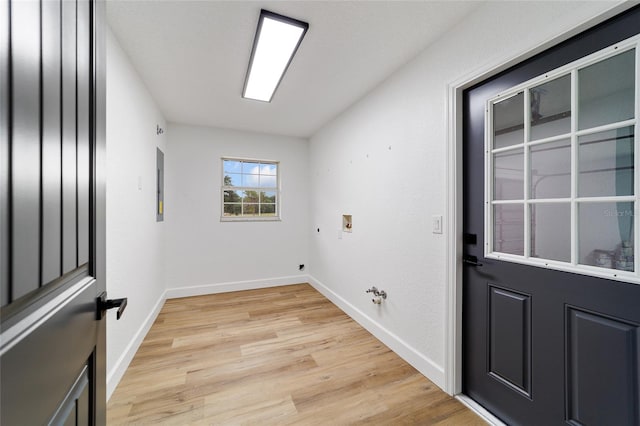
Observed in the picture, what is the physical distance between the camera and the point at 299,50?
1.98 metres

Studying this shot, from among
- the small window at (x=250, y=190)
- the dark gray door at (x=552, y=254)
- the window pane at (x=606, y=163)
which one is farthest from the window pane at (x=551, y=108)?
the small window at (x=250, y=190)

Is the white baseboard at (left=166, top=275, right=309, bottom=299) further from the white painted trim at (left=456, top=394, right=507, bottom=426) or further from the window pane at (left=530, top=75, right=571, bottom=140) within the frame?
the window pane at (left=530, top=75, right=571, bottom=140)

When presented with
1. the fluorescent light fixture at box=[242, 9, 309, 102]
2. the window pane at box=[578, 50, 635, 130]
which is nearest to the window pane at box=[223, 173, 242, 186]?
the fluorescent light fixture at box=[242, 9, 309, 102]

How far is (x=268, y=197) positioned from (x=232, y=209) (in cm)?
62

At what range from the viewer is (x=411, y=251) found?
82.9 inches

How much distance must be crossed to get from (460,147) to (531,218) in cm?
62

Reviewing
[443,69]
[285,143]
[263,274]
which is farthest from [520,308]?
[285,143]

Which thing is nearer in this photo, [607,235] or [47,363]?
[47,363]

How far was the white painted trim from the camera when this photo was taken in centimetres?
151

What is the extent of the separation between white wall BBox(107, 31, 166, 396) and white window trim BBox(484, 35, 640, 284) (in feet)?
8.22

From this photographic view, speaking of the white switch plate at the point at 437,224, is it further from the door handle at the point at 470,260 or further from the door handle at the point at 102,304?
the door handle at the point at 102,304

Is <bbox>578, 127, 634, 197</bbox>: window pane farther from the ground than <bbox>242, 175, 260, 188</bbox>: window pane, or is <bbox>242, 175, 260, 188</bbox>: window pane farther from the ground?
<bbox>242, 175, 260, 188</bbox>: window pane

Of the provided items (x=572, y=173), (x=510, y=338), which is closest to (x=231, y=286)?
(x=510, y=338)

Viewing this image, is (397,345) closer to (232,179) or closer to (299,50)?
(299,50)
